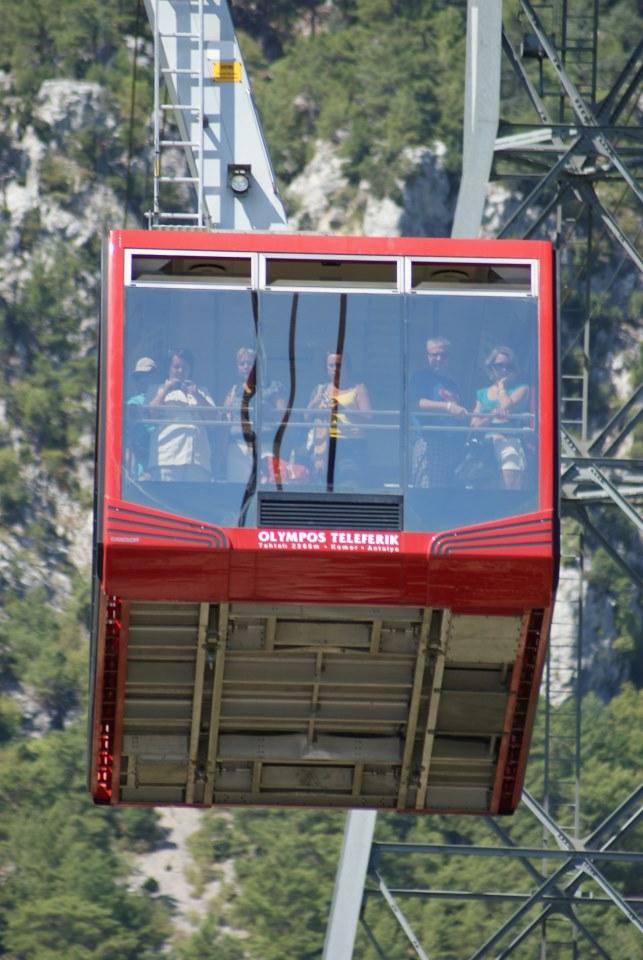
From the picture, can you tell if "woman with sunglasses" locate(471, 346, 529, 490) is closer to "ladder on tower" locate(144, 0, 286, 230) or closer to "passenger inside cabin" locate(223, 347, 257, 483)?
"passenger inside cabin" locate(223, 347, 257, 483)

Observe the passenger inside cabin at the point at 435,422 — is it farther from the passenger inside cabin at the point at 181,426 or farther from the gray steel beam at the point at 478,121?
the gray steel beam at the point at 478,121

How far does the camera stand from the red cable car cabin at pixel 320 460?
51.4 feet

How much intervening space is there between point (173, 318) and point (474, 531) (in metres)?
2.14

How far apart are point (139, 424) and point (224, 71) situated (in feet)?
18.3

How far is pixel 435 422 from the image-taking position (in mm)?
15875

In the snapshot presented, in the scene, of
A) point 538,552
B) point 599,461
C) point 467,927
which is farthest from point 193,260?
point 467,927

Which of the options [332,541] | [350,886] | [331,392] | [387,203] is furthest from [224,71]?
[387,203]

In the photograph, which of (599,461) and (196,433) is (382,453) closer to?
(196,433)

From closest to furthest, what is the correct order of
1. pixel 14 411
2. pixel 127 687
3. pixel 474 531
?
pixel 474 531
pixel 127 687
pixel 14 411

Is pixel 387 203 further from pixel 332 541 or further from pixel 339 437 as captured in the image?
pixel 332 541

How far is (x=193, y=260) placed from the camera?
52.9 ft

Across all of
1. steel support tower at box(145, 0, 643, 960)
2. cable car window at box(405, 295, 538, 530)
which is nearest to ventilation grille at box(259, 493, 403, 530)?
cable car window at box(405, 295, 538, 530)

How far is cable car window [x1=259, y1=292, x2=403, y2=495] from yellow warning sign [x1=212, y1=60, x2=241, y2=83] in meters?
4.95

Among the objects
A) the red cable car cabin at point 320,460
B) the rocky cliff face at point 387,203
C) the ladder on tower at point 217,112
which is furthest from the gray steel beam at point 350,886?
the rocky cliff face at point 387,203
